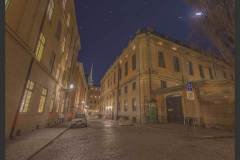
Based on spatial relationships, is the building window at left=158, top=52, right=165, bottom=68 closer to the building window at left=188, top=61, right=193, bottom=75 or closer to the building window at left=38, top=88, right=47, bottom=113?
the building window at left=188, top=61, right=193, bottom=75

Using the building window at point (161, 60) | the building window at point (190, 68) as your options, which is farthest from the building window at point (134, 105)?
the building window at point (190, 68)

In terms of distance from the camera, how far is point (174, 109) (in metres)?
19.3

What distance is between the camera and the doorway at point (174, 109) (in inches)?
730

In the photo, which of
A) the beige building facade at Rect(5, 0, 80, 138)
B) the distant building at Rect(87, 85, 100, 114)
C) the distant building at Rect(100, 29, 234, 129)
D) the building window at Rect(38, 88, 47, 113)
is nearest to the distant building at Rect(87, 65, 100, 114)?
the distant building at Rect(87, 85, 100, 114)

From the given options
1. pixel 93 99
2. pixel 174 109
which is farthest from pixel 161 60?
pixel 93 99

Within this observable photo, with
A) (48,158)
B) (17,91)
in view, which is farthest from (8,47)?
(48,158)

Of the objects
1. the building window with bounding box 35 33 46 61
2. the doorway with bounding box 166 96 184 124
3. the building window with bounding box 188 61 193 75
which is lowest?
the doorway with bounding box 166 96 184 124

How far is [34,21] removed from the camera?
9.33m

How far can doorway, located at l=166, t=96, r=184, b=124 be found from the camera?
18.5m

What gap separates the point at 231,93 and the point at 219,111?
290cm

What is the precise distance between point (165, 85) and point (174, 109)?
4.78 m

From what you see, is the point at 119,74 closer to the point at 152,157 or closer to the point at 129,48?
the point at 129,48

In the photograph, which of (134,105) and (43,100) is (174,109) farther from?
(43,100)

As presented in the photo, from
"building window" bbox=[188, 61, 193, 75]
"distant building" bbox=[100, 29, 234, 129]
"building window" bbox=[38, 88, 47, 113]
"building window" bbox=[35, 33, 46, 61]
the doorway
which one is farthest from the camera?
"building window" bbox=[188, 61, 193, 75]
